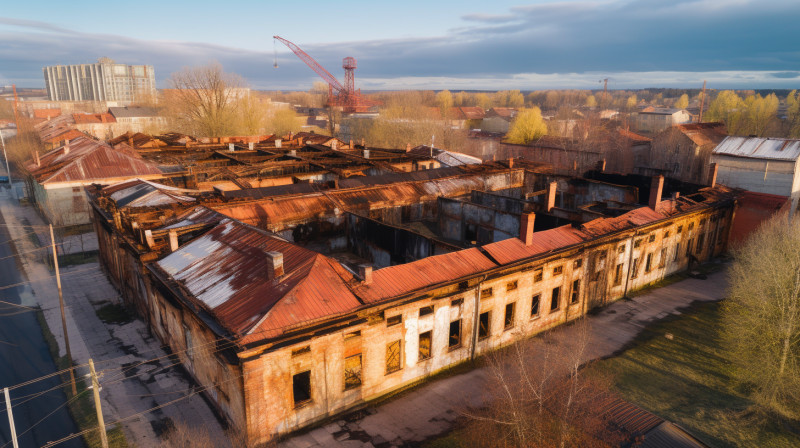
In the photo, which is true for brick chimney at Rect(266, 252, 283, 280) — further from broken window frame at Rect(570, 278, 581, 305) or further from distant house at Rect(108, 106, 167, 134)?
distant house at Rect(108, 106, 167, 134)

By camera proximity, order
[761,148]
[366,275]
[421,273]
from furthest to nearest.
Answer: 1. [761,148]
2. [421,273]
3. [366,275]

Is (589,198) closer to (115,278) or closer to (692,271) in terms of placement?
(692,271)

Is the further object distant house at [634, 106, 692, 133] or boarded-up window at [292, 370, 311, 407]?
distant house at [634, 106, 692, 133]

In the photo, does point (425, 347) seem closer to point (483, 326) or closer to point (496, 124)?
point (483, 326)

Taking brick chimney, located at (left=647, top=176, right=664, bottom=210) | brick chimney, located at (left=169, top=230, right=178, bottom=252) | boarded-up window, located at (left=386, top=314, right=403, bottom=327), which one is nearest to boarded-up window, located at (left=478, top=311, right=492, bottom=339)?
boarded-up window, located at (left=386, top=314, right=403, bottom=327)

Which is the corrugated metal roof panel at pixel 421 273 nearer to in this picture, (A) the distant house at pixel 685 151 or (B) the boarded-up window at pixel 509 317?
(B) the boarded-up window at pixel 509 317

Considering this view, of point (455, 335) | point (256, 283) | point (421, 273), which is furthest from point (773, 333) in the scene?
point (256, 283)

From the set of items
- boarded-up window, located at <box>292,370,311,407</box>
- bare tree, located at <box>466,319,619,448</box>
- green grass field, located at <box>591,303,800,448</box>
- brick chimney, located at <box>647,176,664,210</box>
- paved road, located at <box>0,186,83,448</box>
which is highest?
brick chimney, located at <box>647,176,664,210</box>

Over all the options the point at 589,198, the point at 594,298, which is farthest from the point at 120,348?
the point at 589,198
